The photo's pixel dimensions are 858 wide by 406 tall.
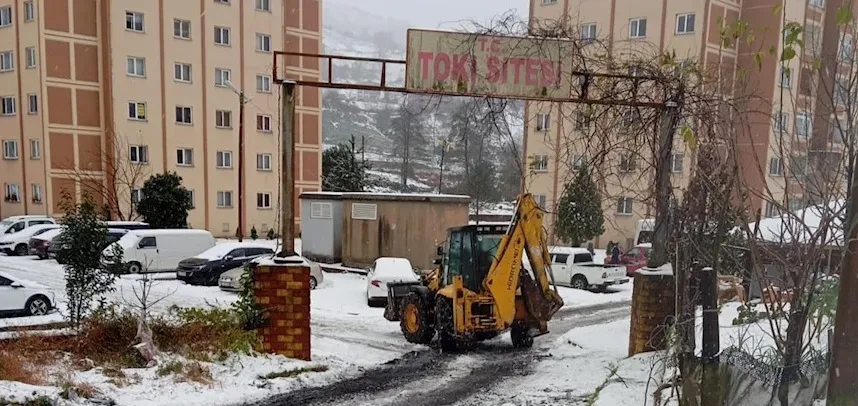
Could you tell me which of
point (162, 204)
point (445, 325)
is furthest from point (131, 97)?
point (445, 325)

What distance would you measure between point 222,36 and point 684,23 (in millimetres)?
26604

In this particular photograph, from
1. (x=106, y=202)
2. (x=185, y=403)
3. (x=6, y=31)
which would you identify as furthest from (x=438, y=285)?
(x=6, y=31)

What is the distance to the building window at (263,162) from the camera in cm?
3619

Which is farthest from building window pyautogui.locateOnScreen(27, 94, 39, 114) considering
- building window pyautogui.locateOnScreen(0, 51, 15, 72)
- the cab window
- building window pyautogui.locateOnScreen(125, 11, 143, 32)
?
the cab window

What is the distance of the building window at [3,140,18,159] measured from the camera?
3234 cm

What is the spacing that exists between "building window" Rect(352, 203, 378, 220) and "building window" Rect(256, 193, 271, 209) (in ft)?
52.0

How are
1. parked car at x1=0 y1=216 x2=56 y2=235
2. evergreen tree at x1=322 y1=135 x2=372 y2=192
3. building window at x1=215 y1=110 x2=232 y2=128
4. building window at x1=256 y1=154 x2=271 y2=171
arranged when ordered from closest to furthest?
parked car at x1=0 y1=216 x2=56 y2=235 < building window at x1=215 y1=110 x2=232 y2=128 < building window at x1=256 y1=154 x2=271 y2=171 < evergreen tree at x1=322 y1=135 x2=372 y2=192

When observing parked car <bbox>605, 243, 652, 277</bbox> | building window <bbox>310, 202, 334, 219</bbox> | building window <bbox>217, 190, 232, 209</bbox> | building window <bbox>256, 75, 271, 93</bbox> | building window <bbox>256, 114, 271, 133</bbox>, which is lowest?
parked car <bbox>605, 243, 652, 277</bbox>

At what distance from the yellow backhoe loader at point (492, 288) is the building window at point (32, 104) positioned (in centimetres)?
2968

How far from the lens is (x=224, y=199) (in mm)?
34906

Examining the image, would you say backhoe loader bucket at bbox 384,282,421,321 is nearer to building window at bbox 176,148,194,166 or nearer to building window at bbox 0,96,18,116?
building window at bbox 176,148,194,166

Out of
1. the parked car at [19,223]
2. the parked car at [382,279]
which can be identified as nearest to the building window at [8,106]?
the parked car at [19,223]

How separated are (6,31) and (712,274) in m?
38.7

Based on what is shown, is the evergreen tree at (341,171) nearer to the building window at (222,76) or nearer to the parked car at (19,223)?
the building window at (222,76)
